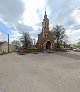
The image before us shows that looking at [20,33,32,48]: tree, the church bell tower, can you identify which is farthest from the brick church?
[20,33,32,48]: tree

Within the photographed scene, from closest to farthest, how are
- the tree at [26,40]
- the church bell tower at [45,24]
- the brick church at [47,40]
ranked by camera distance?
the brick church at [47,40] → the church bell tower at [45,24] → the tree at [26,40]

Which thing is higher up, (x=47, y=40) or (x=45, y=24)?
(x=45, y=24)

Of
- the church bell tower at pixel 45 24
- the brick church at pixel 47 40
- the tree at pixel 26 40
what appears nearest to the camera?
the brick church at pixel 47 40

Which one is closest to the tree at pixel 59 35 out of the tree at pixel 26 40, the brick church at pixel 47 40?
the brick church at pixel 47 40

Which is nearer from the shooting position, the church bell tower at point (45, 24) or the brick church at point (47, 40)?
the brick church at point (47, 40)

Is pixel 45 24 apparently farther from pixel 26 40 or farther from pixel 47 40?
pixel 26 40

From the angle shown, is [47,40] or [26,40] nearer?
[47,40]

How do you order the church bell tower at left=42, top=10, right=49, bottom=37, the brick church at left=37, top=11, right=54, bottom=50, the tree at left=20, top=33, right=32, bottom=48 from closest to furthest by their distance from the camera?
the brick church at left=37, top=11, right=54, bottom=50
the church bell tower at left=42, top=10, right=49, bottom=37
the tree at left=20, top=33, right=32, bottom=48

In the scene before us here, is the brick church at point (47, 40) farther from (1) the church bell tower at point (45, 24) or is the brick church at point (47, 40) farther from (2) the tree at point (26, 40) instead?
(2) the tree at point (26, 40)

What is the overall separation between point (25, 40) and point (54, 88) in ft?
256

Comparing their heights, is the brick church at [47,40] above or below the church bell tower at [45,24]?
below

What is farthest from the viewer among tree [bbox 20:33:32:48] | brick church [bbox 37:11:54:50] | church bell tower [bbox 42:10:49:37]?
tree [bbox 20:33:32:48]

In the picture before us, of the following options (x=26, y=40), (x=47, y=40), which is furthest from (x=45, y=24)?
(x=26, y=40)

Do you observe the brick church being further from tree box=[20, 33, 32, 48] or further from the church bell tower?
tree box=[20, 33, 32, 48]
